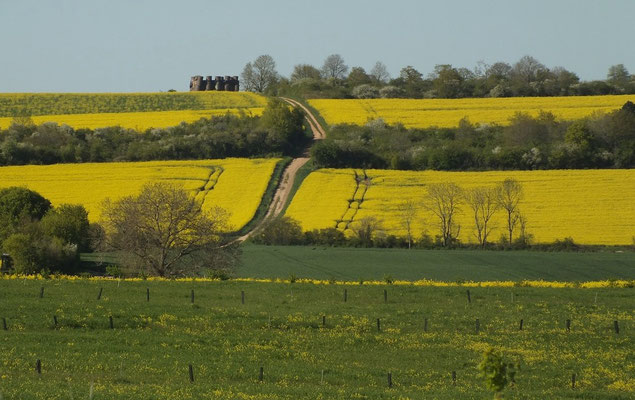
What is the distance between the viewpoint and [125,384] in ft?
81.3

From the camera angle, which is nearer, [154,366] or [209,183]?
[154,366]

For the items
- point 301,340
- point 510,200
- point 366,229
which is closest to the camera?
point 301,340

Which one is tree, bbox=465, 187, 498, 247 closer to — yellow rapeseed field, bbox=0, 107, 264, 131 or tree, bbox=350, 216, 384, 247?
tree, bbox=350, 216, 384, 247

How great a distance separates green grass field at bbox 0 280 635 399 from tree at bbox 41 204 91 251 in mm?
15892

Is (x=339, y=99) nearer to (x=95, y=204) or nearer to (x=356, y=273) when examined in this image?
(x=95, y=204)

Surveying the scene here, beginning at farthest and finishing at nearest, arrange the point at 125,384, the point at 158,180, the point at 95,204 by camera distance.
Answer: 1. the point at 158,180
2. the point at 95,204
3. the point at 125,384

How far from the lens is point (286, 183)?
83.7 meters

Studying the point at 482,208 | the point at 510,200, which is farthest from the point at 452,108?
the point at 482,208

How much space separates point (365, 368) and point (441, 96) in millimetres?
99842

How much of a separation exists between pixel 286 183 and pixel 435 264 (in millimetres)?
29147

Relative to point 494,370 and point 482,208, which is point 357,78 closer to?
point 482,208

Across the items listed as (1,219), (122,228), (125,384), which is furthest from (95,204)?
(125,384)

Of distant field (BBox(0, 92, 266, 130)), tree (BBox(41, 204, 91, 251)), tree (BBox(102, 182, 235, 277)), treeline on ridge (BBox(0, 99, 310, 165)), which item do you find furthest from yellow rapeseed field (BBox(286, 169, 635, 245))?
distant field (BBox(0, 92, 266, 130))

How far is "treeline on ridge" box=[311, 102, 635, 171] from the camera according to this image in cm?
8650
